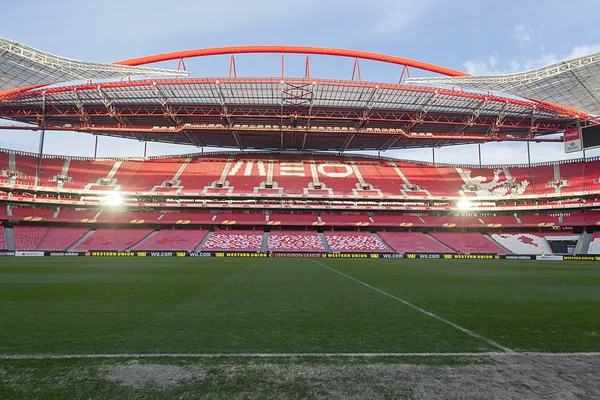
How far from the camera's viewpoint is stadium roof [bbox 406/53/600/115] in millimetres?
30734

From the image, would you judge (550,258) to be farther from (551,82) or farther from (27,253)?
(27,253)

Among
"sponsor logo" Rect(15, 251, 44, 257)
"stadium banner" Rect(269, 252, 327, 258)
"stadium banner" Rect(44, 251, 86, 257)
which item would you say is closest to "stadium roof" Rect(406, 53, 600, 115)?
"stadium banner" Rect(269, 252, 327, 258)

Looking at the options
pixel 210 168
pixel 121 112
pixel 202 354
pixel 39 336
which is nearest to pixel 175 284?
pixel 39 336

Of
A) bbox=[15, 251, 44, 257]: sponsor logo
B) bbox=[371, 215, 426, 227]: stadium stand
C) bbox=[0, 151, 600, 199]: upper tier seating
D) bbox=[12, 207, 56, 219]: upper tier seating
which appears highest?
bbox=[0, 151, 600, 199]: upper tier seating

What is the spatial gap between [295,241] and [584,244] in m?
34.9

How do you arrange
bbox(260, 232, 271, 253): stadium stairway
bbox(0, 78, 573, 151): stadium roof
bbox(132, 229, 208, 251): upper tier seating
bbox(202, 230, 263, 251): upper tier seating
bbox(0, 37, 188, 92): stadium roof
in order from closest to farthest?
bbox(0, 37, 188, 92): stadium roof, bbox(0, 78, 573, 151): stadium roof, bbox(132, 229, 208, 251): upper tier seating, bbox(202, 230, 263, 251): upper tier seating, bbox(260, 232, 271, 253): stadium stairway

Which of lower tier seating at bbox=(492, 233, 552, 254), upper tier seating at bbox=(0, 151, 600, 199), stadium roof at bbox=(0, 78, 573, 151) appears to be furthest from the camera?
upper tier seating at bbox=(0, 151, 600, 199)

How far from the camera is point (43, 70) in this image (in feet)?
98.7

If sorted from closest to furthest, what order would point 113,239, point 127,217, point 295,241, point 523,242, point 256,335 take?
point 256,335 < point 113,239 < point 295,241 < point 523,242 < point 127,217

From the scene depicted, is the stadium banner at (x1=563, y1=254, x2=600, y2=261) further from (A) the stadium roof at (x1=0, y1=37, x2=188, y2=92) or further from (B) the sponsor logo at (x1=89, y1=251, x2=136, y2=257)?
(B) the sponsor logo at (x1=89, y1=251, x2=136, y2=257)

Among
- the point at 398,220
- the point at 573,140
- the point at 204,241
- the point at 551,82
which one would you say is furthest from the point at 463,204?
the point at 204,241

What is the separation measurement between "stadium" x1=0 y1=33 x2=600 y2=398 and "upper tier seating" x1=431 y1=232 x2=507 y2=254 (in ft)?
0.97

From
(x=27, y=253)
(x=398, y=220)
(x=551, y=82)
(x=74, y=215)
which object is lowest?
(x=27, y=253)

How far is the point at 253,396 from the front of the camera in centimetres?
344
